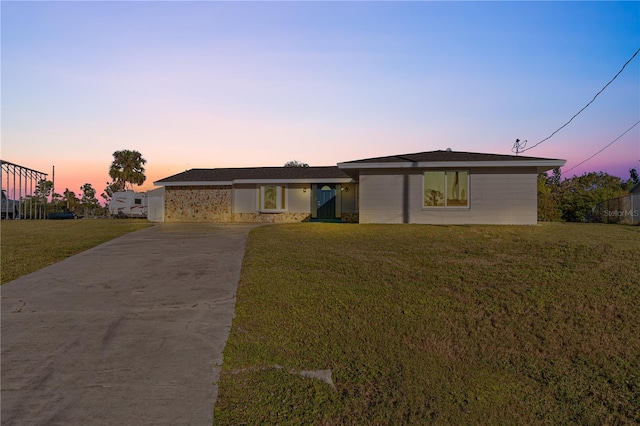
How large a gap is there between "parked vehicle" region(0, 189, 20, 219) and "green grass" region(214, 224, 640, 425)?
110ft

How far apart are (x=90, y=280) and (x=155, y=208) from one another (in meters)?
20.1

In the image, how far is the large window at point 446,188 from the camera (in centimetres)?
1691

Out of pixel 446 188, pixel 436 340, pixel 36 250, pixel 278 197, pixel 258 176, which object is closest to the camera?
pixel 436 340

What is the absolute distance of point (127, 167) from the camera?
171 feet

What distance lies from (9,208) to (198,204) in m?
20.5

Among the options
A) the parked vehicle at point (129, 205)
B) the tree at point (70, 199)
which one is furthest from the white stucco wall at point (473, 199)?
the tree at point (70, 199)

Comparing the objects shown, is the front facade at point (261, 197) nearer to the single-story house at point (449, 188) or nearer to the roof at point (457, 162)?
the single-story house at point (449, 188)

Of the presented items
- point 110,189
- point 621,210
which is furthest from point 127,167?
point 621,210

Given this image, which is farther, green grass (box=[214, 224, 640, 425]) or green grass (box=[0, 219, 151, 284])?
green grass (box=[0, 219, 151, 284])

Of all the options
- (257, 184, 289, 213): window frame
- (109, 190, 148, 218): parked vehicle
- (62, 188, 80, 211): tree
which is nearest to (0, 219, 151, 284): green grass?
(257, 184, 289, 213): window frame

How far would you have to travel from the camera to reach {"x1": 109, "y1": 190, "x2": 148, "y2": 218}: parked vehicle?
134 feet

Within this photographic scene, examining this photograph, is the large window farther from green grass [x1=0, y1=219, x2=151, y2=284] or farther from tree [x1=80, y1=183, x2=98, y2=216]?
tree [x1=80, y1=183, x2=98, y2=216]

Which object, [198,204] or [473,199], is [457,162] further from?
[198,204]

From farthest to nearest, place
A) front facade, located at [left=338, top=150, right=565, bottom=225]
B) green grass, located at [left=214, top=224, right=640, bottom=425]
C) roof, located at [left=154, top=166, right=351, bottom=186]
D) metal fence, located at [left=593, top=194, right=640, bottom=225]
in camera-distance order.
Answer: roof, located at [left=154, top=166, right=351, bottom=186] < metal fence, located at [left=593, top=194, right=640, bottom=225] < front facade, located at [left=338, top=150, right=565, bottom=225] < green grass, located at [left=214, top=224, right=640, bottom=425]
